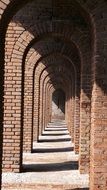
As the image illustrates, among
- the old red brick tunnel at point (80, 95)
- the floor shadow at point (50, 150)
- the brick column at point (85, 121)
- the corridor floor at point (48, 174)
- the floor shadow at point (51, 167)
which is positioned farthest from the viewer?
the floor shadow at point (50, 150)

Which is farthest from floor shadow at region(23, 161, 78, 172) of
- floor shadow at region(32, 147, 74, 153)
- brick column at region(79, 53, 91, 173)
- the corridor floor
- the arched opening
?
the arched opening

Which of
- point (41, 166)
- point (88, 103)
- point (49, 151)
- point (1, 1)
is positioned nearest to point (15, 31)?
point (88, 103)

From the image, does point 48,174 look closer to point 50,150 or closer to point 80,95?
point 80,95

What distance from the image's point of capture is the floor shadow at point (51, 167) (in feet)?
38.9

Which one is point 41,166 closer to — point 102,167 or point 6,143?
point 6,143

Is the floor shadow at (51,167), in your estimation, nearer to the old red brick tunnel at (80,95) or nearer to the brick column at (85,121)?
the old red brick tunnel at (80,95)

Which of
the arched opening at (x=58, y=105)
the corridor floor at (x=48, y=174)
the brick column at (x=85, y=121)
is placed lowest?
the corridor floor at (x=48, y=174)

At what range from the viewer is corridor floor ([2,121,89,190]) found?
32.0 ft

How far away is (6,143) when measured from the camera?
1123 cm

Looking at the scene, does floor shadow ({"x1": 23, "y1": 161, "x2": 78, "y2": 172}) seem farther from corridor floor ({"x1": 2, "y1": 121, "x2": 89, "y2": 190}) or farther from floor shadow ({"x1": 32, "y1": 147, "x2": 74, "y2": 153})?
floor shadow ({"x1": 32, "y1": 147, "x2": 74, "y2": 153})

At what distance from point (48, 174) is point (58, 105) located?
1391 inches

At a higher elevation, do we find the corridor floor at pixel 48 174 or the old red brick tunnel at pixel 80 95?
the old red brick tunnel at pixel 80 95

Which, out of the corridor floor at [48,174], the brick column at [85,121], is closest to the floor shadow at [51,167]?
the corridor floor at [48,174]

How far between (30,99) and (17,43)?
141 inches
